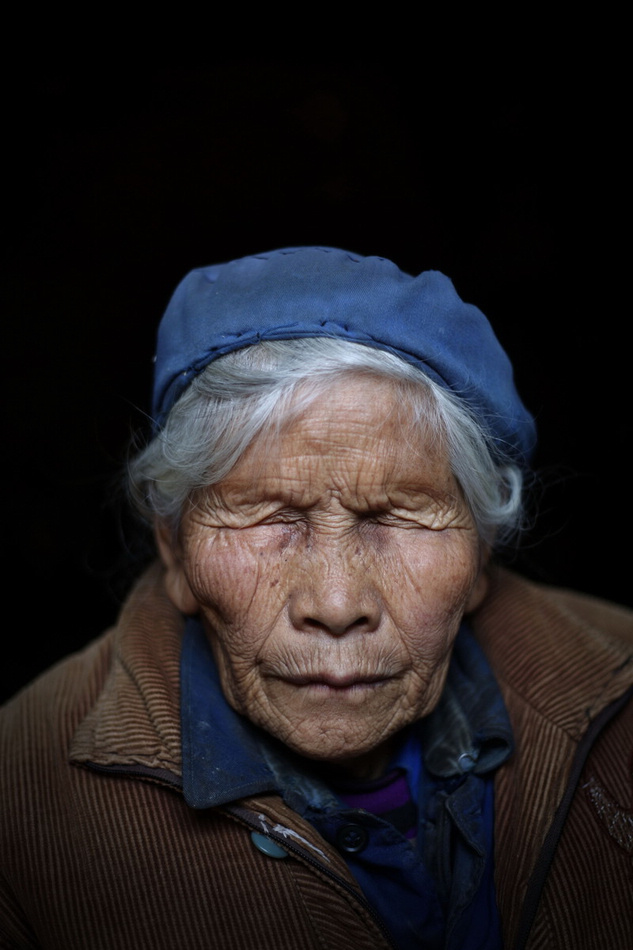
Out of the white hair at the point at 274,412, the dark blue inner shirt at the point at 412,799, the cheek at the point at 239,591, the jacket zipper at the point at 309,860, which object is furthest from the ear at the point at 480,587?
the jacket zipper at the point at 309,860

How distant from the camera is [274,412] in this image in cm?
183

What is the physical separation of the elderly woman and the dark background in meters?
0.79

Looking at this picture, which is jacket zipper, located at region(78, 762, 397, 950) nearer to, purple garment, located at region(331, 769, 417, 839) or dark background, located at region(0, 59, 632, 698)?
purple garment, located at region(331, 769, 417, 839)

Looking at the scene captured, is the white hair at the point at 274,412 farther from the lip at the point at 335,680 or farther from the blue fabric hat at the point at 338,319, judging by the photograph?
the lip at the point at 335,680

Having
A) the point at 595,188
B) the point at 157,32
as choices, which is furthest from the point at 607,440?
the point at 157,32

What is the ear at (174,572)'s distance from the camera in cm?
217

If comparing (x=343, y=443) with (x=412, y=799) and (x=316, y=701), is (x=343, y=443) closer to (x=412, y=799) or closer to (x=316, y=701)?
(x=316, y=701)

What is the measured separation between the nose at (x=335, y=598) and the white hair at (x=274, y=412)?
32cm

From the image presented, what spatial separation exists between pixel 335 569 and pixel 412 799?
0.76 m

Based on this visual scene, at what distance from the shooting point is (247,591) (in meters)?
1.89

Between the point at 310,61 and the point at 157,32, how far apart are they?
1.91ft

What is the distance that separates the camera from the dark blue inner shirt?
1.91 metres

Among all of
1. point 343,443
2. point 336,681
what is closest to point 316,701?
point 336,681

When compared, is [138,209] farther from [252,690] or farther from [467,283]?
[252,690]
